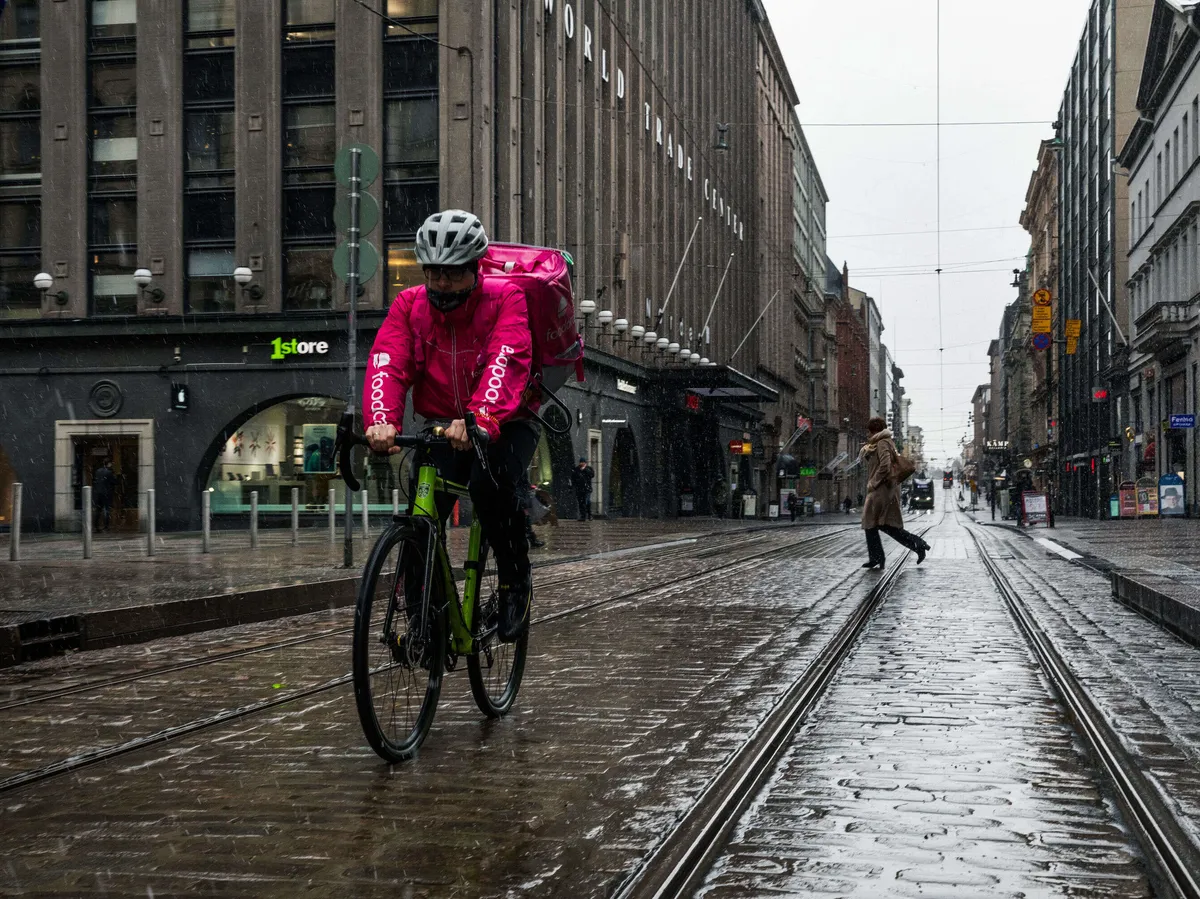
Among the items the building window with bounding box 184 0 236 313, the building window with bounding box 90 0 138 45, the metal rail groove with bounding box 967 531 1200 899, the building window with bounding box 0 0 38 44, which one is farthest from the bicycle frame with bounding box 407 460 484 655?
the building window with bounding box 0 0 38 44

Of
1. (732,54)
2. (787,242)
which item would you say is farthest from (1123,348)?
(787,242)

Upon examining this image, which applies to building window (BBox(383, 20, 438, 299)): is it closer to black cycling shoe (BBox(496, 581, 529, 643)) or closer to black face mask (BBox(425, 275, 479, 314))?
black cycling shoe (BBox(496, 581, 529, 643))

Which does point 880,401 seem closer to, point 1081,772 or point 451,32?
point 451,32

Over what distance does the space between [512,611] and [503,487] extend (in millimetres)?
603

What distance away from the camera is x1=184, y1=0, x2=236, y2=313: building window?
30.4 m

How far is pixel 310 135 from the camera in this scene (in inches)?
1190

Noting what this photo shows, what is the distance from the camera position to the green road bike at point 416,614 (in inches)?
178

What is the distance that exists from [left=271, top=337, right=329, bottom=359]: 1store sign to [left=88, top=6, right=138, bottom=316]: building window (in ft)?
11.9

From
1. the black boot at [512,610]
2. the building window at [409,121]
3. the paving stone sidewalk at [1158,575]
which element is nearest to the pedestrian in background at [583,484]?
the building window at [409,121]

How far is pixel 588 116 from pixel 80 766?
35151 mm

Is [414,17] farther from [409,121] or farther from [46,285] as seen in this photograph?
[46,285]

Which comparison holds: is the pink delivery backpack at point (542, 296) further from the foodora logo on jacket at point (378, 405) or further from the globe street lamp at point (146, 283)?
the globe street lamp at point (146, 283)

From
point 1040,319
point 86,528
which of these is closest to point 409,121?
point 86,528

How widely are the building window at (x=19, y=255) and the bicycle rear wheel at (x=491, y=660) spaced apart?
28099 mm
